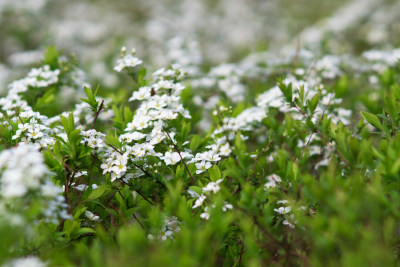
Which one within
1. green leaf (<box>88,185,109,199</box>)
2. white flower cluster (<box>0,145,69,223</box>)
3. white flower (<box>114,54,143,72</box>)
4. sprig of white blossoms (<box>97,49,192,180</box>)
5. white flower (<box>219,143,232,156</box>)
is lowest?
green leaf (<box>88,185,109,199</box>)

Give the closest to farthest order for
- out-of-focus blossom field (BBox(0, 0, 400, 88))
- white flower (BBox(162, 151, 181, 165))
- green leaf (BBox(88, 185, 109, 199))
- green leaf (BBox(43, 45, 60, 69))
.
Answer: green leaf (BBox(88, 185, 109, 199)), white flower (BBox(162, 151, 181, 165)), green leaf (BBox(43, 45, 60, 69)), out-of-focus blossom field (BBox(0, 0, 400, 88))

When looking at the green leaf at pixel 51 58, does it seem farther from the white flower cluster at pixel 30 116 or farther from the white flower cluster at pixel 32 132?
the white flower cluster at pixel 32 132

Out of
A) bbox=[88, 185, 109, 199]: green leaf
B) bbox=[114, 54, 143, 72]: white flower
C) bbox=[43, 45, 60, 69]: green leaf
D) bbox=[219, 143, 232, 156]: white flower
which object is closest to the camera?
bbox=[219, 143, 232, 156]: white flower

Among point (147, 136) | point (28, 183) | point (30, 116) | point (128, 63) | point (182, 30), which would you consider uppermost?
point (128, 63)

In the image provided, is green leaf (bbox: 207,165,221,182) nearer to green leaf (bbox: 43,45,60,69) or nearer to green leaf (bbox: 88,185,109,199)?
green leaf (bbox: 88,185,109,199)

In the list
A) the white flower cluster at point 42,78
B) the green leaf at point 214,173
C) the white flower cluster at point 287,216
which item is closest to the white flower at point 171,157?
the green leaf at point 214,173

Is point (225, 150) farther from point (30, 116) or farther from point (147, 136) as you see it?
point (30, 116)

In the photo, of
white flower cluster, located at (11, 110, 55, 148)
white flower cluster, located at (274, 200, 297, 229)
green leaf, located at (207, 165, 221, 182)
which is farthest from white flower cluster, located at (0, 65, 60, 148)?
white flower cluster, located at (274, 200, 297, 229)

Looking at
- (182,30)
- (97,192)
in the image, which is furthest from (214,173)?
(182,30)
